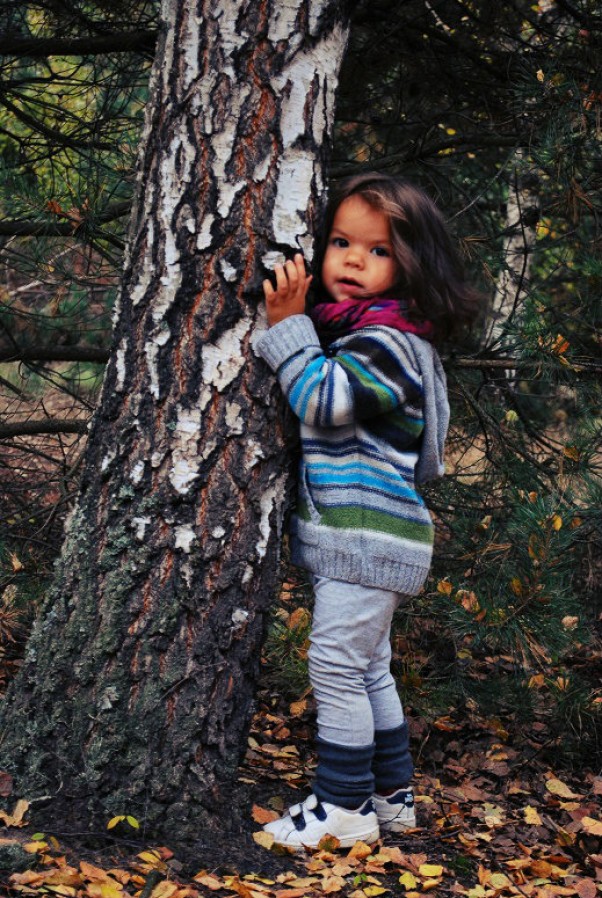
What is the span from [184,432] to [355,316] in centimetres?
55

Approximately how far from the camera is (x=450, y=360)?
289cm

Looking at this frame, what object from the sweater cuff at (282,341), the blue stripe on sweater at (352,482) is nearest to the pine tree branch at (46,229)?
the sweater cuff at (282,341)

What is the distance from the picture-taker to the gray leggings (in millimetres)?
2262

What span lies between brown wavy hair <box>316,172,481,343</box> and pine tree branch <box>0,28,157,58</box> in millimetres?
953

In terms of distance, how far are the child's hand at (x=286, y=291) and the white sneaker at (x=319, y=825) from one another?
1216 millimetres

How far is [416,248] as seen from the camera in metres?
2.36

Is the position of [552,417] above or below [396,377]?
above

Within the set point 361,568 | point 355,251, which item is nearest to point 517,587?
point 361,568

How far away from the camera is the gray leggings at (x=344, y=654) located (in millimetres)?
2262

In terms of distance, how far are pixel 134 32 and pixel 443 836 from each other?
2564 mm

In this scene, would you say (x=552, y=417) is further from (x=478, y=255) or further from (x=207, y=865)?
(x=207, y=865)

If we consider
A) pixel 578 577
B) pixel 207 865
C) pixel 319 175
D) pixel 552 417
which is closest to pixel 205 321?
→ pixel 319 175

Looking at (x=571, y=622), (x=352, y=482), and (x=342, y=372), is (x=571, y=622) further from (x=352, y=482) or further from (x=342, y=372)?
(x=342, y=372)

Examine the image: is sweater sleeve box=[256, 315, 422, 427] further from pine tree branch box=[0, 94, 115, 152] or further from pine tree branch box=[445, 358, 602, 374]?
pine tree branch box=[0, 94, 115, 152]
